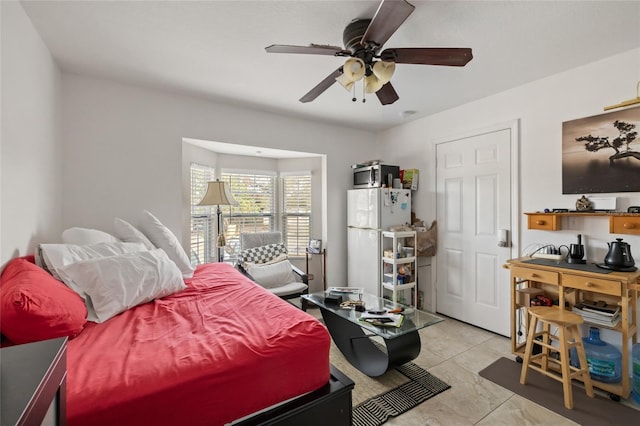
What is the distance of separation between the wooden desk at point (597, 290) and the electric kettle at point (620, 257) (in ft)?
0.20

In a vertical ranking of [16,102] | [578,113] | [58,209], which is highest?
[578,113]

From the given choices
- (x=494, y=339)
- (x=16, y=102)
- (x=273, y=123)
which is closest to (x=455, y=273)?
(x=494, y=339)

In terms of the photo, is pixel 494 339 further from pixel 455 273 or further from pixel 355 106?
pixel 355 106

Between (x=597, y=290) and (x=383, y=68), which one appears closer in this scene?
(x=383, y=68)

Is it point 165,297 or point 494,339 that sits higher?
point 165,297

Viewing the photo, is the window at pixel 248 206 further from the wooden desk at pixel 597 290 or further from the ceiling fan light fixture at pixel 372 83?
the wooden desk at pixel 597 290

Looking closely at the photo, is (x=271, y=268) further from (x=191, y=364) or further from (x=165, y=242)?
(x=191, y=364)

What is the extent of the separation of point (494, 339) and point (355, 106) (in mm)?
2872

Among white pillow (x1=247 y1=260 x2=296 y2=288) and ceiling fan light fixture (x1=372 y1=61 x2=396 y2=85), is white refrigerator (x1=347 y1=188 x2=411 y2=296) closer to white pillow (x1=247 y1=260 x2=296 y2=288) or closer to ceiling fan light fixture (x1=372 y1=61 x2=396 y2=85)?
white pillow (x1=247 y1=260 x2=296 y2=288)

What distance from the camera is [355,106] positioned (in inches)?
125

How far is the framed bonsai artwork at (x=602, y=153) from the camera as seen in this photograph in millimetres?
2104

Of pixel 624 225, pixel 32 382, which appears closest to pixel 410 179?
pixel 624 225

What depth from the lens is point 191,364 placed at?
1.07 metres

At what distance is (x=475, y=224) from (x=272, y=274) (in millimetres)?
2404
